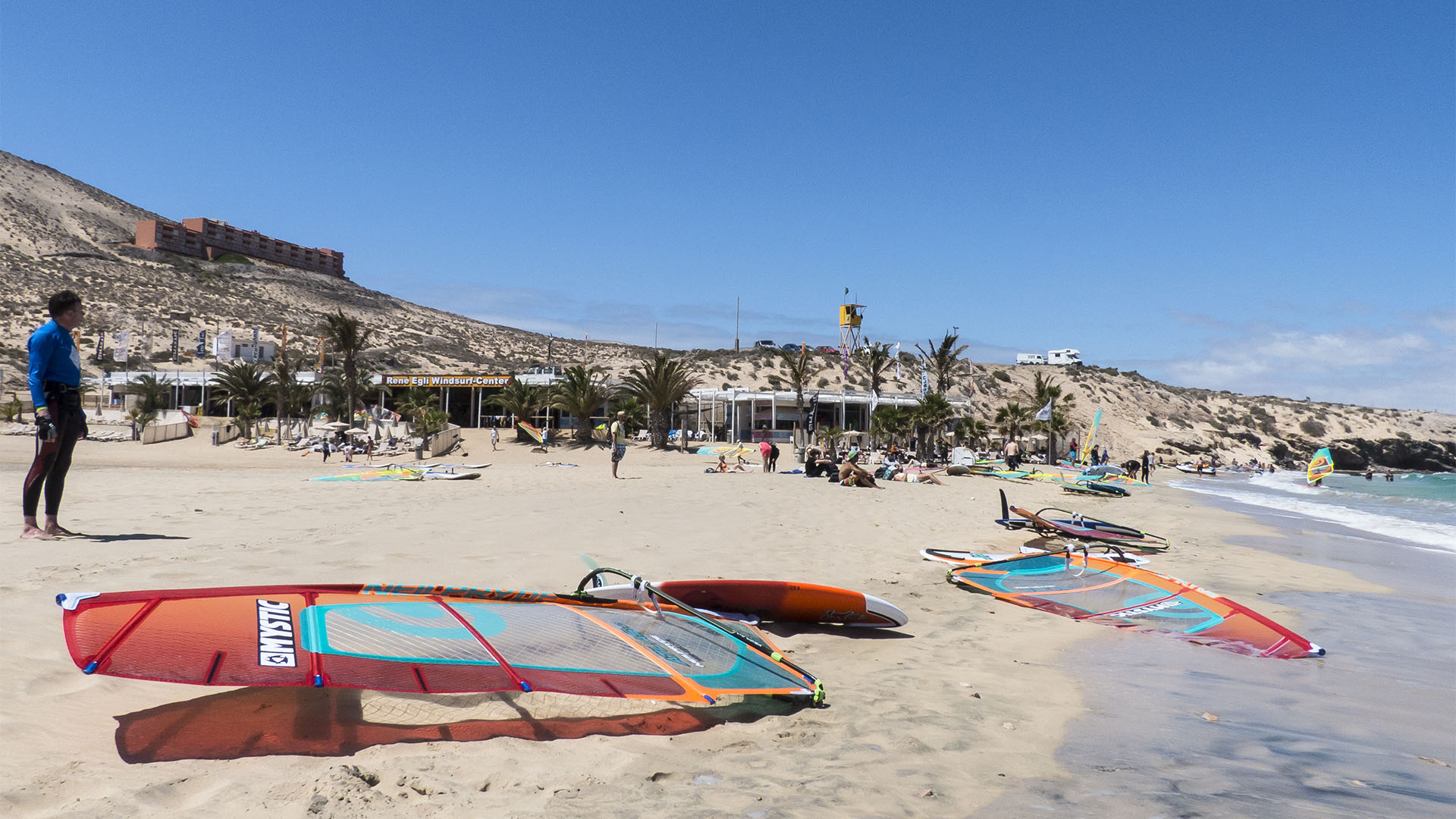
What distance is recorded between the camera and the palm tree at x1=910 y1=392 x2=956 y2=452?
→ 34.1 m

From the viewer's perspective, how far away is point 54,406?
5.61 metres

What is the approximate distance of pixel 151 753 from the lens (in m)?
2.57

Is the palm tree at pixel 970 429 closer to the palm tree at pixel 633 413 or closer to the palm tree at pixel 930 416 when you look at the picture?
the palm tree at pixel 930 416

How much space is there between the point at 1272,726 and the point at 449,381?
125 feet

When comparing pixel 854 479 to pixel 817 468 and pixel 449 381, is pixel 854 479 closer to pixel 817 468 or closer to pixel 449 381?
pixel 817 468

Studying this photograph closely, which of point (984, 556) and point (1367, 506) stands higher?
point (984, 556)

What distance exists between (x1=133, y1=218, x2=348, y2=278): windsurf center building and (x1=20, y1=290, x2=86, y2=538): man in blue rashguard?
285ft

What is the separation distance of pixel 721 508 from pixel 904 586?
203 inches

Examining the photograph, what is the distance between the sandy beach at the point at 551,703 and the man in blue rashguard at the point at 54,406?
0.36 metres

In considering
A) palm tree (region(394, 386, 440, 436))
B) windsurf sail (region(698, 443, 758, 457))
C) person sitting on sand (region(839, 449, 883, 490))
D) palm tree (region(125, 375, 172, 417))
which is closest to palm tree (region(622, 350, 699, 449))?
windsurf sail (region(698, 443, 758, 457))

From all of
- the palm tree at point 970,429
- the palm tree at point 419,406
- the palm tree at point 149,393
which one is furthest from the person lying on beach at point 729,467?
the palm tree at point 149,393

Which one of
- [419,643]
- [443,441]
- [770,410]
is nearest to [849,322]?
[770,410]

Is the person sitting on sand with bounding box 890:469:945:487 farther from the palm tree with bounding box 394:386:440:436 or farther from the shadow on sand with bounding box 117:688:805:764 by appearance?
the shadow on sand with bounding box 117:688:805:764

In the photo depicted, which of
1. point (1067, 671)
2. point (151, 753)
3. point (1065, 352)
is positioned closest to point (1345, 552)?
point (1067, 671)
